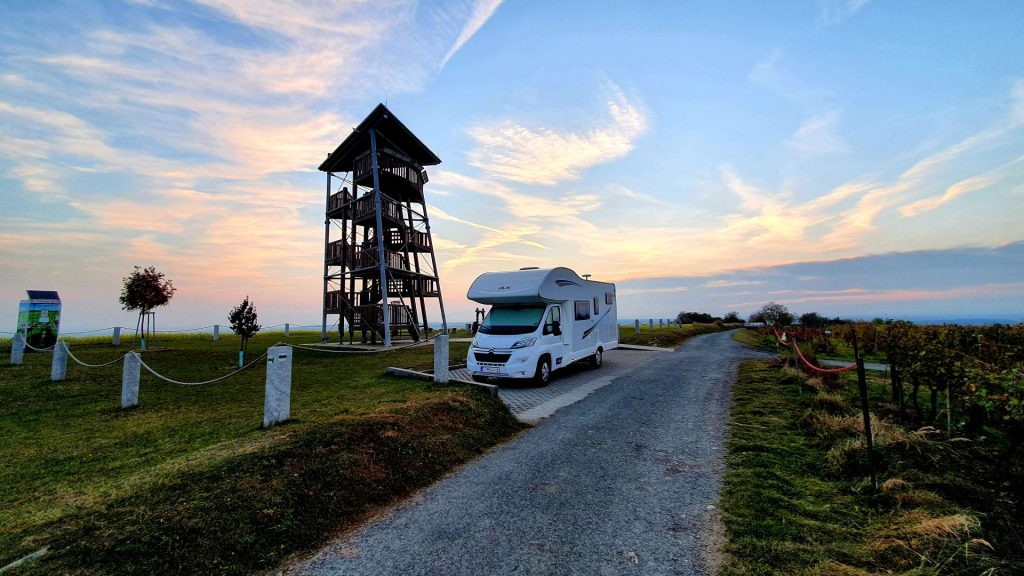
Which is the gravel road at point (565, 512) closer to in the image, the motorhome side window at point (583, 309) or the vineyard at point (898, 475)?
the vineyard at point (898, 475)

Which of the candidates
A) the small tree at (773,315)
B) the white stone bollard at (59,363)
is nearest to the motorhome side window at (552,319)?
the white stone bollard at (59,363)

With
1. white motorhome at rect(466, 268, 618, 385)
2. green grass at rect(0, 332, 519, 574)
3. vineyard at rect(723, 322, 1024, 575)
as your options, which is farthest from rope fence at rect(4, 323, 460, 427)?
vineyard at rect(723, 322, 1024, 575)

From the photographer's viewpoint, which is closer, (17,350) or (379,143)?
(17,350)

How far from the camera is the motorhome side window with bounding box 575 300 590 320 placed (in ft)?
45.9

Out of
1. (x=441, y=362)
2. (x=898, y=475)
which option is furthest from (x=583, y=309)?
(x=898, y=475)

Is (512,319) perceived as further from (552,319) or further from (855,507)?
(855,507)

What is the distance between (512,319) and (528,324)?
61cm

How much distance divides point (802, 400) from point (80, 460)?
12626 millimetres

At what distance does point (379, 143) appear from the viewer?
23.6m

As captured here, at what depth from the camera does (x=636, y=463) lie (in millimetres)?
5727

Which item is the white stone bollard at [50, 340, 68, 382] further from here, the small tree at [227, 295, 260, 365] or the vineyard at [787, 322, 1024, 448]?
the vineyard at [787, 322, 1024, 448]

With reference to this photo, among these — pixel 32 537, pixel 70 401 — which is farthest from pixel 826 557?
pixel 70 401

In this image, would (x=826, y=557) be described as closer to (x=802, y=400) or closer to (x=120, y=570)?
(x=120, y=570)

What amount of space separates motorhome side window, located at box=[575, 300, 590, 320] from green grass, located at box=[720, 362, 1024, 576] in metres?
7.41
